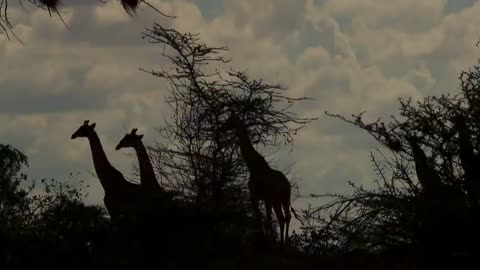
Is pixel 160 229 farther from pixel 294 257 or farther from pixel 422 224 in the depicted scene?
pixel 422 224

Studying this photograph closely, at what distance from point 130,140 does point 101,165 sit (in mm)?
669

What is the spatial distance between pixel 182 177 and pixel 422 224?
9.65 metres

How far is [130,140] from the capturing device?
22203 mm

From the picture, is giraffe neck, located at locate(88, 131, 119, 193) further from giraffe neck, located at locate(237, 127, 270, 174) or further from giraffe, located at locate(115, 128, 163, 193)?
giraffe neck, located at locate(237, 127, 270, 174)

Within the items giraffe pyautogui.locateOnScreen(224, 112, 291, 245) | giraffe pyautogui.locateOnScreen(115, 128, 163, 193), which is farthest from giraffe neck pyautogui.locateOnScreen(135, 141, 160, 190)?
giraffe pyautogui.locateOnScreen(224, 112, 291, 245)

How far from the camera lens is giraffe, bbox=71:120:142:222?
2099 centimetres

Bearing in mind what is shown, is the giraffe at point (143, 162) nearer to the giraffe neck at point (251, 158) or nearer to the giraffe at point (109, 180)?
the giraffe at point (109, 180)

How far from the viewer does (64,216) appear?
1741 cm

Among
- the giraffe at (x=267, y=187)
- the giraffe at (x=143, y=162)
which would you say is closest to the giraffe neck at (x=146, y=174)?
the giraffe at (x=143, y=162)

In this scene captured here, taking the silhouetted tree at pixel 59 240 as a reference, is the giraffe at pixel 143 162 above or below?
above

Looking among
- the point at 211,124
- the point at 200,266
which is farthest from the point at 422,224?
the point at 211,124

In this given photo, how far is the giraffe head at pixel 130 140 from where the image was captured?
2217 centimetres

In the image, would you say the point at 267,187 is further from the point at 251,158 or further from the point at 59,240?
the point at 59,240

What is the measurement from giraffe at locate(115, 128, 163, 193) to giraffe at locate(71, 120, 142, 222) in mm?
205
